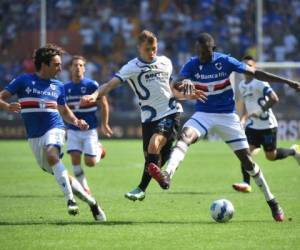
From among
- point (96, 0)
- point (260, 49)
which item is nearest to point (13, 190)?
point (260, 49)

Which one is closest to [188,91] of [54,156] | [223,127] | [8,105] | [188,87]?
[188,87]

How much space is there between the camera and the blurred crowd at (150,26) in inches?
1254

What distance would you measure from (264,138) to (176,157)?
19.1 ft

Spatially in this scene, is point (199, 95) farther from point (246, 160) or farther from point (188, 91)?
point (246, 160)

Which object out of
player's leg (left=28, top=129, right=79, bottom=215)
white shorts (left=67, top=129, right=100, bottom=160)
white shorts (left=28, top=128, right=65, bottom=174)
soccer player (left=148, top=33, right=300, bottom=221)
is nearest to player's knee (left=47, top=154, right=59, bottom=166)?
player's leg (left=28, top=129, right=79, bottom=215)

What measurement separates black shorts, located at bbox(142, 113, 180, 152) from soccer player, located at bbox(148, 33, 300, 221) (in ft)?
1.79

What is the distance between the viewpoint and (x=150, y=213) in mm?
11594

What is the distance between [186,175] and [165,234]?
877cm

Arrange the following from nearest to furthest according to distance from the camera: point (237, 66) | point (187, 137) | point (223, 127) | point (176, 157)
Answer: point (176, 157) → point (187, 137) → point (237, 66) → point (223, 127)

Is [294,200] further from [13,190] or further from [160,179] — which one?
[13,190]

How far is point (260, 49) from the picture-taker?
96.4 feet

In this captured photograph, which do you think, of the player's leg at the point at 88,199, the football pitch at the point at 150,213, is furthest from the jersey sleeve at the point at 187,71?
the player's leg at the point at 88,199

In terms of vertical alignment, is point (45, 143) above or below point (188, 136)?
above

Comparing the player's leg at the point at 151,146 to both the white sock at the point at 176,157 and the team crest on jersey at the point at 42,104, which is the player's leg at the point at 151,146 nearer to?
the white sock at the point at 176,157
